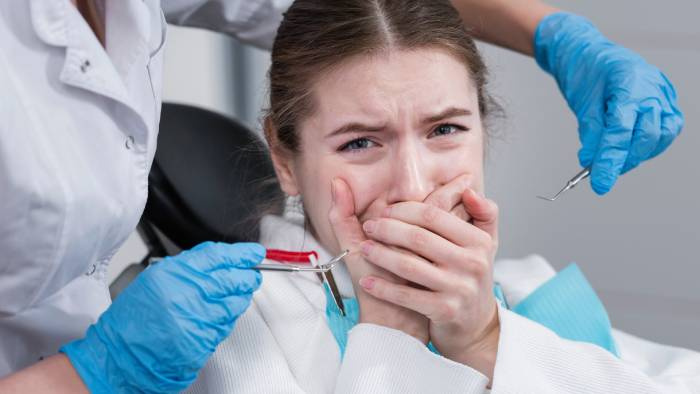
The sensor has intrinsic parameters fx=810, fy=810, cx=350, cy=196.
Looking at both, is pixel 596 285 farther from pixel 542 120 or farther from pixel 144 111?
pixel 144 111

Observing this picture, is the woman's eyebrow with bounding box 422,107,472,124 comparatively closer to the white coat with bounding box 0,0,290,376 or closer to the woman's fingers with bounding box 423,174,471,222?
the woman's fingers with bounding box 423,174,471,222

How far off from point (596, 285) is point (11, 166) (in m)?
2.09

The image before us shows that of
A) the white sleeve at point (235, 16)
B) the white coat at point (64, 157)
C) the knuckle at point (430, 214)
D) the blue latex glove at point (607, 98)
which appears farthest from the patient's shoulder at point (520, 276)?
the white coat at point (64, 157)

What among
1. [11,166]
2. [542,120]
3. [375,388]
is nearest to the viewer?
[11,166]

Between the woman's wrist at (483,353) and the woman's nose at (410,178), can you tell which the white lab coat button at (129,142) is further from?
the woman's wrist at (483,353)

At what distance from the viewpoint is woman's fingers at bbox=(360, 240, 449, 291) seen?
114 centimetres

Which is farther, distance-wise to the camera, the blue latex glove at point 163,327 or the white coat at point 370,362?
the white coat at point 370,362

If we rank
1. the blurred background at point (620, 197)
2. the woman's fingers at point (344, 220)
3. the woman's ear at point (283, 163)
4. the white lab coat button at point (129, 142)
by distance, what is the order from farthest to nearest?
the blurred background at point (620, 197) < the woman's ear at point (283, 163) < the woman's fingers at point (344, 220) < the white lab coat button at point (129, 142)

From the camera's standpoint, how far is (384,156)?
1.28 meters

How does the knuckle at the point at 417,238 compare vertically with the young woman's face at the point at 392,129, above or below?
below

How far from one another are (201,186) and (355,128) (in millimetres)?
488

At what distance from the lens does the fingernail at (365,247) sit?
3.93 feet

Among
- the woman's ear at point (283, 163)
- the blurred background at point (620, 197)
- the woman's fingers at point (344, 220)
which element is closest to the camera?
the woman's fingers at point (344, 220)

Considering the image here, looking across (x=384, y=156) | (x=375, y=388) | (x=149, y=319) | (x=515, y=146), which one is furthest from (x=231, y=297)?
(x=515, y=146)
